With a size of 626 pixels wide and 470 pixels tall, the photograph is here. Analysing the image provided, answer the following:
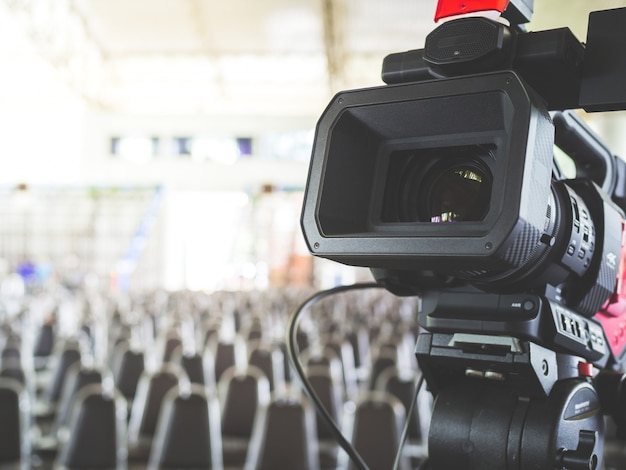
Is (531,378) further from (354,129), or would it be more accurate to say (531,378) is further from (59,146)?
(59,146)

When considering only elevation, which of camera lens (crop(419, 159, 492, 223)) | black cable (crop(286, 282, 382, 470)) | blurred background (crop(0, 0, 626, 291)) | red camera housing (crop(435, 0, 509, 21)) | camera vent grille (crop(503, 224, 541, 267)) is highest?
blurred background (crop(0, 0, 626, 291))

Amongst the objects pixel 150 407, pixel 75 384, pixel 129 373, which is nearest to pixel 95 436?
pixel 150 407

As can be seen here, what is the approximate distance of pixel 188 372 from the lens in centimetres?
486

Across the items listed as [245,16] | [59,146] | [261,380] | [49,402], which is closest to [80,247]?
[59,146]

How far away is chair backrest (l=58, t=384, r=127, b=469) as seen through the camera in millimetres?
3264

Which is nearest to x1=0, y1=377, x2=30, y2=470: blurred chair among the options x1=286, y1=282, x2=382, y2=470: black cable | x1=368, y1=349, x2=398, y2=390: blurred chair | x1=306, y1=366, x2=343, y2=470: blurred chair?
x1=306, y1=366, x2=343, y2=470: blurred chair

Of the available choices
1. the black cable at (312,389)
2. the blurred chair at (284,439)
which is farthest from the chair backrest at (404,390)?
the black cable at (312,389)

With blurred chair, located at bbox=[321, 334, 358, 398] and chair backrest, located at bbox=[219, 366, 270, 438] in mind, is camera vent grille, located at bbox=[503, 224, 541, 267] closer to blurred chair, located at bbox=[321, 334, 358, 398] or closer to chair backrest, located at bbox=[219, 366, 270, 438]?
chair backrest, located at bbox=[219, 366, 270, 438]

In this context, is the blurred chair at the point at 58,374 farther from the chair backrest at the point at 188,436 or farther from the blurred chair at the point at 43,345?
the blurred chair at the point at 43,345

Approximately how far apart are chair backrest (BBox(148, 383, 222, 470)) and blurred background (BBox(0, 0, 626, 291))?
11463mm

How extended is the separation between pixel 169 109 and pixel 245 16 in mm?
5252

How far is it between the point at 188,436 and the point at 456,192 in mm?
2716

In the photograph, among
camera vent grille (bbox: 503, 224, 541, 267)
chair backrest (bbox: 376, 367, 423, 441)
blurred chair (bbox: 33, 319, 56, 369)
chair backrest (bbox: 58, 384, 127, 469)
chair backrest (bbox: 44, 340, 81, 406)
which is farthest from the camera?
blurred chair (bbox: 33, 319, 56, 369)

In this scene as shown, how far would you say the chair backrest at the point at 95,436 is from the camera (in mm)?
3264
